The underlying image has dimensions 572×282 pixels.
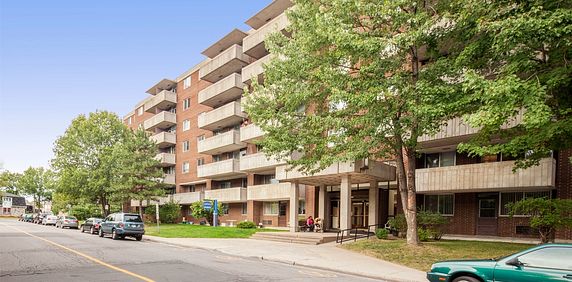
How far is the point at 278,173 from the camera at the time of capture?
1097 inches

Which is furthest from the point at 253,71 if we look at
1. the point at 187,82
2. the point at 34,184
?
the point at 34,184

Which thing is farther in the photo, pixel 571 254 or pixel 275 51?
pixel 275 51

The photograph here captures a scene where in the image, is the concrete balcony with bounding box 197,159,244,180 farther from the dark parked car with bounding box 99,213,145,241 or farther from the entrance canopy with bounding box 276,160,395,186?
the dark parked car with bounding box 99,213,145,241

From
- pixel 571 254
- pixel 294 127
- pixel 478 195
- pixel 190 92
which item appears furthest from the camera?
pixel 190 92

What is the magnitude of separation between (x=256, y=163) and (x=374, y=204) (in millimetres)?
12820

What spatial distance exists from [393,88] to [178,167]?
1580 inches

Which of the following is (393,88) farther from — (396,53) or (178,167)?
(178,167)

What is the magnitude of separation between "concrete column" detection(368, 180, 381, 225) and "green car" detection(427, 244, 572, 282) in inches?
629

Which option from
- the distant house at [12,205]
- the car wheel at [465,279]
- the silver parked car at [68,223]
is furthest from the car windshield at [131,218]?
the distant house at [12,205]

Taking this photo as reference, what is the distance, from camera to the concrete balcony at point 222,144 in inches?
1524

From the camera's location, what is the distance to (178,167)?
51.5 meters

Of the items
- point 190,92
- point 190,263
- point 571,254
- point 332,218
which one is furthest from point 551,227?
point 190,92

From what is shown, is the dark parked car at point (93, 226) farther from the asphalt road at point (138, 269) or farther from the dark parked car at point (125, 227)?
the asphalt road at point (138, 269)

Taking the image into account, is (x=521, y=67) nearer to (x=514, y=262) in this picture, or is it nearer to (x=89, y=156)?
(x=514, y=262)
